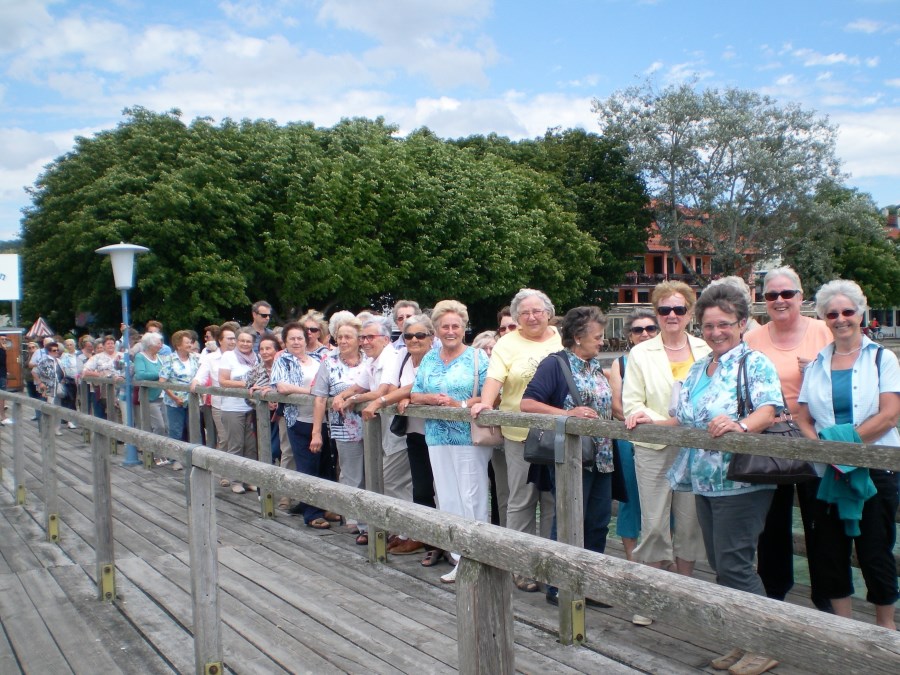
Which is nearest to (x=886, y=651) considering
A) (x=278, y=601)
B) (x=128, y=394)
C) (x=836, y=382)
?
(x=836, y=382)

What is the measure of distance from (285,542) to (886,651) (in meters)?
4.98

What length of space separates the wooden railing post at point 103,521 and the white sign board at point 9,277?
20.0 meters

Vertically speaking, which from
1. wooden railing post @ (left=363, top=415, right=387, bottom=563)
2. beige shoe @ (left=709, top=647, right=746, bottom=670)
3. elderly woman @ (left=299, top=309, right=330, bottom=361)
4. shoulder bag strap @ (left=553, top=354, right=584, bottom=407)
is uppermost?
elderly woman @ (left=299, top=309, right=330, bottom=361)

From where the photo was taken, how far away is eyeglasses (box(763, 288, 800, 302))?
4.30 meters

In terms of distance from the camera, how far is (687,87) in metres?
40.3

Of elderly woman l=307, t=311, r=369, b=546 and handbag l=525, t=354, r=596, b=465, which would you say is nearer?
handbag l=525, t=354, r=596, b=465

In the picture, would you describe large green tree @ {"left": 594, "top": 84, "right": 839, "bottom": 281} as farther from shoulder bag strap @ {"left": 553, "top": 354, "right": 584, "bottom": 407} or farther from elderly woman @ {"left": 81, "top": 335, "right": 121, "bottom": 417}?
shoulder bag strap @ {"left": 553, "top": 354, "right": 584, "bottom": 407}

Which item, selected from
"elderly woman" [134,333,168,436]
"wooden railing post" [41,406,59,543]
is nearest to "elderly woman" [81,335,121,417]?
"elderly woman" [134,333,168,436]

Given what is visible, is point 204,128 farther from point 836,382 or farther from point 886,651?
point 886,651

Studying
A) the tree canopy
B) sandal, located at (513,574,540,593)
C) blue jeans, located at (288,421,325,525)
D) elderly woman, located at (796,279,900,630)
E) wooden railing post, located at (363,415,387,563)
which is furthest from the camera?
the tree canopy

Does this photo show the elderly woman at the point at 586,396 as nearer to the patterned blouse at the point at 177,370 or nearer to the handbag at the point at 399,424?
the handbag at the point at 399,424

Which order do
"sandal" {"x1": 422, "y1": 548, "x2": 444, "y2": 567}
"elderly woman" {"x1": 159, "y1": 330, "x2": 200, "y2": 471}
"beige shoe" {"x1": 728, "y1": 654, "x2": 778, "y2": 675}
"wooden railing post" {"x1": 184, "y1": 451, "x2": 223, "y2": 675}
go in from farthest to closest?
"elderly woman" {"x1": 159, "y1": 330, "x2": 200, "y2": 471}
"sandal" {"x1": 422, "y1": 548, "x2": 444, "y2": 567}
"wooden railing post" {"x1": 184, "y1": 451, "x2": 223, "y2": 675}
"beige shoe" {"x1": 728, "y1": 654, "x2": 778, "y2": 675}

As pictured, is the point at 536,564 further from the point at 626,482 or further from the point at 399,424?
the point at 399,424

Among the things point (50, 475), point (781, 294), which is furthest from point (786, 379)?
point (50, 475)
